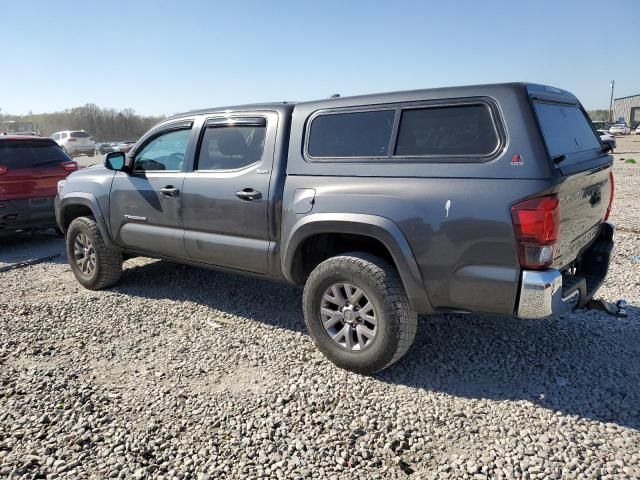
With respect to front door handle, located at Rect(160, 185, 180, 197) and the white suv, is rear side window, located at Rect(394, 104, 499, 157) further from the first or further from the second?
the white suv

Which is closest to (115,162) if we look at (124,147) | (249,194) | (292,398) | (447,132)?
(249,194)

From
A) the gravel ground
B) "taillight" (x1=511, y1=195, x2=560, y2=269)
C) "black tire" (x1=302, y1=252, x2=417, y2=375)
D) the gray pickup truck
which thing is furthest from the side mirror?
"taillight" (x1=511, y1=195, x2=560, y2=269)

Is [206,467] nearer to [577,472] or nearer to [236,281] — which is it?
[577,472]

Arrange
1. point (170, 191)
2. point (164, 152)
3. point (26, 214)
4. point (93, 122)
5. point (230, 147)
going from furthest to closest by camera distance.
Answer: point (93, 122), point (26, 214), point (164, 152), point (170, 191), point (230, 147)

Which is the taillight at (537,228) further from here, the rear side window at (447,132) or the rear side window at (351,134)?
the rear side window at (351,134)

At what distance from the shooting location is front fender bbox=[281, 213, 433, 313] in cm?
308

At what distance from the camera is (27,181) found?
23.5 ft

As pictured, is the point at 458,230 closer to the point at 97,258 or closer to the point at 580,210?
the point at 580,210

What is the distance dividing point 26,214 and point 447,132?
6.51 metres

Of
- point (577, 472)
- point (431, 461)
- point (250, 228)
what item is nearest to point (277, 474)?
point (431, 461)

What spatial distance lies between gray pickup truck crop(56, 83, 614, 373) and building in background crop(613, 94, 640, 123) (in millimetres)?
82946

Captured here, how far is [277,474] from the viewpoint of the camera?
8.11 feet

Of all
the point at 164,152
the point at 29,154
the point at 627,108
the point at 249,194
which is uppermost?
the point at 627,108

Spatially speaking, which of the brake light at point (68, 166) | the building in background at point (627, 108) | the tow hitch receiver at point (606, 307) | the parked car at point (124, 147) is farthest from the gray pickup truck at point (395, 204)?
the building in background at point (627, 108)
